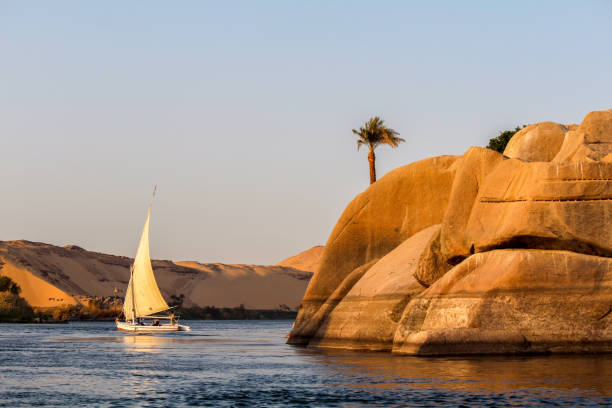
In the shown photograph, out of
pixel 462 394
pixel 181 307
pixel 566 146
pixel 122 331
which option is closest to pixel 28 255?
pixel 181 307

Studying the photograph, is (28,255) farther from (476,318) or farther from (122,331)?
→ (476,318)

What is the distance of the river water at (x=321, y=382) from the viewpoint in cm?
2319

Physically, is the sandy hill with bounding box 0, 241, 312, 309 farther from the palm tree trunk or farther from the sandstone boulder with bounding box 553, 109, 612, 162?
the sandstone boulder with bounding box 553, 109, 612, 162

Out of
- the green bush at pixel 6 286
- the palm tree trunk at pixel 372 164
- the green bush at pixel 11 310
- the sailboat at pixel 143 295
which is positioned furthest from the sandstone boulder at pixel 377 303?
the green bush at pixel 6 286

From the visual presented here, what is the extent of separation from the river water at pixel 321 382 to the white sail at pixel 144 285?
136 feet

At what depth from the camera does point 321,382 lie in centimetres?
2773

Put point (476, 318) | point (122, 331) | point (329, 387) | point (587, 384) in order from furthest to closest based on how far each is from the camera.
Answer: point (122, 331), point (476, 318), point (329, 387), point (587, 384)

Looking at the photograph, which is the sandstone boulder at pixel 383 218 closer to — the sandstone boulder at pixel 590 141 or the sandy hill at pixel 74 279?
the sandstone boulder at pixel 590 141

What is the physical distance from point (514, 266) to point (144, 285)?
53.4 metres

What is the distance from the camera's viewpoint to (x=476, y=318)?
111 ft

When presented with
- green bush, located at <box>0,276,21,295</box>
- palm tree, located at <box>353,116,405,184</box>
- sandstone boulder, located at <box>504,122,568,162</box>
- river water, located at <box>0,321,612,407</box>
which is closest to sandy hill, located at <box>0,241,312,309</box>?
green bush, located at <box>0,276,21,295</box>

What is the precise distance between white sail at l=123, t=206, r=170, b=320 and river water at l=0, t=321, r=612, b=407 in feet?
136

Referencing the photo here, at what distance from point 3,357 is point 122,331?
48.1 m

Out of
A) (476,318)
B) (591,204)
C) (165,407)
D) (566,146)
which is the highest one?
(566,146)
